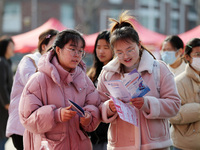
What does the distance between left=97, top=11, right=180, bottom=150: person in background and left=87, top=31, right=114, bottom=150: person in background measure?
100cm

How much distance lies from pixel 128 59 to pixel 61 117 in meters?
0.82

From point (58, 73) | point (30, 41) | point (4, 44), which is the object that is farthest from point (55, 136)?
point (30, 41)

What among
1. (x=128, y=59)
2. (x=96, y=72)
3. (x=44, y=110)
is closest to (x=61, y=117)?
(x=44, y=110)

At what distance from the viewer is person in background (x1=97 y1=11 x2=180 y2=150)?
11.3 ft

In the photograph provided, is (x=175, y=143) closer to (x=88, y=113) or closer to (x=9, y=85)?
(x=88, y=113)

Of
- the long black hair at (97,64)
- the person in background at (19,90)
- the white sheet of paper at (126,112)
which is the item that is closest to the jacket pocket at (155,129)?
the white sheet of paper at (126,112)

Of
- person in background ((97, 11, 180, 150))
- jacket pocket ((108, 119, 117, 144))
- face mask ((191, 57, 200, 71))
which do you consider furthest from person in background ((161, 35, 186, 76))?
jacket pocket ((108, 119, 117, 144))

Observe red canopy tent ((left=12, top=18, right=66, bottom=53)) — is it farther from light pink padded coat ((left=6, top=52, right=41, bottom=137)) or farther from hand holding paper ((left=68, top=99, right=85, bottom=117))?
hand holding paper ((left=68, top=99, right=85, bottom=117))

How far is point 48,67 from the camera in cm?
338

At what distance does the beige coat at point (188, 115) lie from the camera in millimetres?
4492

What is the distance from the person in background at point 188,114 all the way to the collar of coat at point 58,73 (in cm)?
155

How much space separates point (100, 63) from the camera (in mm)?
5078

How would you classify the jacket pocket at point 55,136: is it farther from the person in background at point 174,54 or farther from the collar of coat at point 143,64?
the person in background at point 174,54

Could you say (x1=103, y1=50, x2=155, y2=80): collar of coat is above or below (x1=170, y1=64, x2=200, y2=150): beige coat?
above
